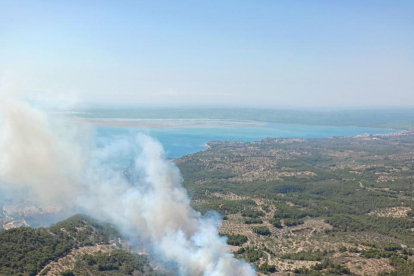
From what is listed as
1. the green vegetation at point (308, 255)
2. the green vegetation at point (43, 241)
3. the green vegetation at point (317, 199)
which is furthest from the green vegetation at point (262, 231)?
the green vegetation at point (43, 241)

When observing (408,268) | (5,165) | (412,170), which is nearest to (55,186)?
(5,165)

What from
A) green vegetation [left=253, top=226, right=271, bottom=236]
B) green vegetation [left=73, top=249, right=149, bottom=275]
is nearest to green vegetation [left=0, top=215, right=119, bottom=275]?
green vegetation [left=73, top=249, right=149, bottom=275]

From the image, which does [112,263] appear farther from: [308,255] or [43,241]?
[308,255]

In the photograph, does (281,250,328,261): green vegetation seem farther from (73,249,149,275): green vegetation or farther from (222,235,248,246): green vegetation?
(73,249,149,275): green vegetation

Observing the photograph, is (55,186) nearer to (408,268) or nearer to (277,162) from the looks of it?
(408,268)

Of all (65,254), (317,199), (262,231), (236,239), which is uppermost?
(317,199)

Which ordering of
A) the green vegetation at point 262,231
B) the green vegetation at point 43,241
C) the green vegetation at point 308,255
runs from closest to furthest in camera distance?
the green vegetation at point 43,241
the green vegetation at point 308,255
the green vegetation at point 262,231

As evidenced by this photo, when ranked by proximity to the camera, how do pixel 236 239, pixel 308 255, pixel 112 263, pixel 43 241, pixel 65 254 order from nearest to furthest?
pixel 112 263 → pixel 65 254 → pixel 43 241 → pixel 308 255 → pixel 236 239

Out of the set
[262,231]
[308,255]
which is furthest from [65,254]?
[308,255]

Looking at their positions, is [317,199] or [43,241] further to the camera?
[317,199]

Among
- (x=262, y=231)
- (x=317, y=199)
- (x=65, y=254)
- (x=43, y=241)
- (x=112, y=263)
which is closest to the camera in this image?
(x=112, y=263)

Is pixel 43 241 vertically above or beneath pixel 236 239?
above

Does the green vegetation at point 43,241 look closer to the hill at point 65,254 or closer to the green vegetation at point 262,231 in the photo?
the hill at point 65,254
